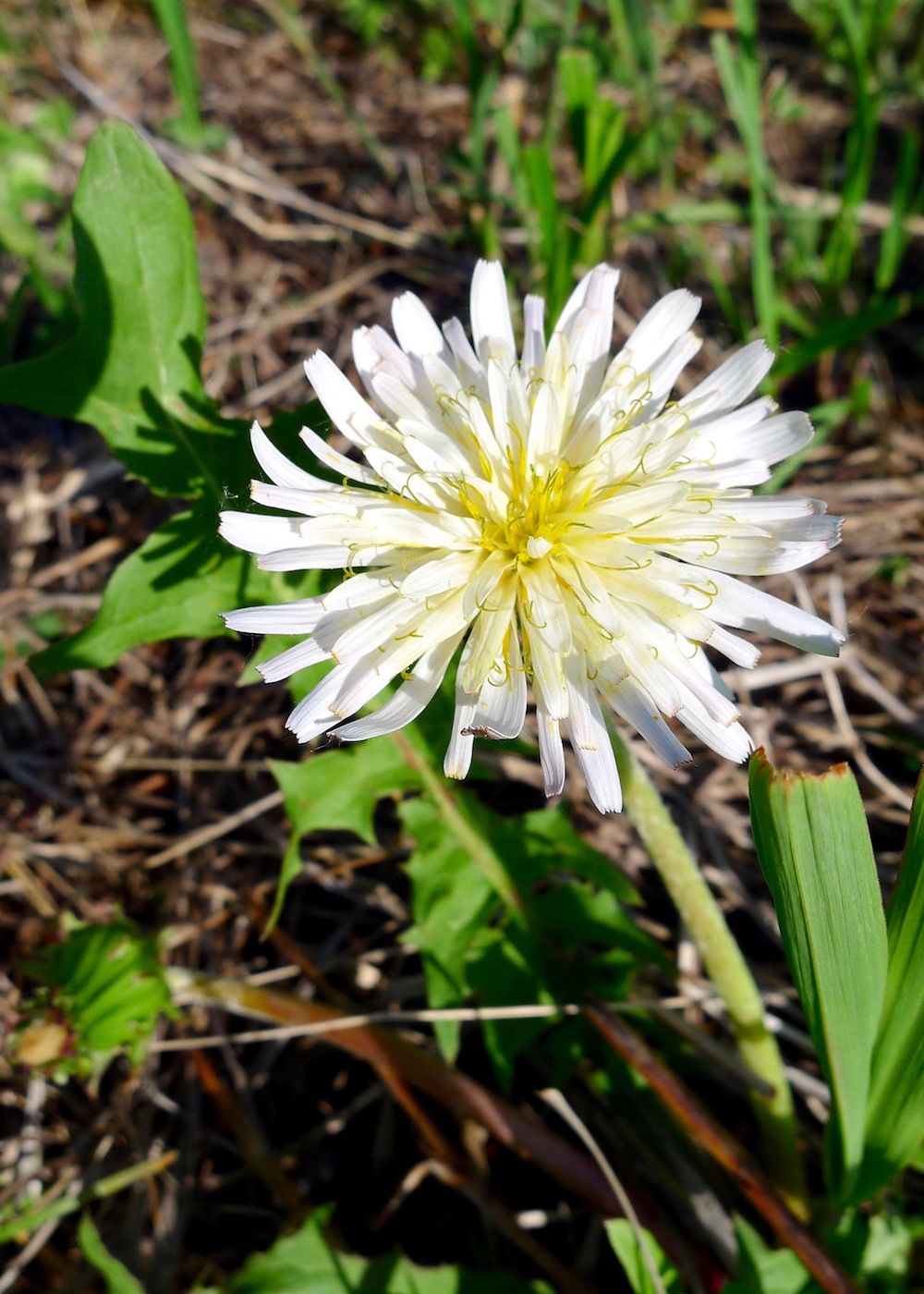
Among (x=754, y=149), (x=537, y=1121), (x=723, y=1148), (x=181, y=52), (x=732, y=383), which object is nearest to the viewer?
(x=732, y=383)

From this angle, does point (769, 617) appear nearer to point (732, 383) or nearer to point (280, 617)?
point (732, 383)

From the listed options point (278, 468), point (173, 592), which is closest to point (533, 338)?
point (278, 468)

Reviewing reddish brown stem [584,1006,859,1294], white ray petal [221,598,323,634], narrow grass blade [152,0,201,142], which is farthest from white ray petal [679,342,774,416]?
narrow grass blade [152,0,201,142]

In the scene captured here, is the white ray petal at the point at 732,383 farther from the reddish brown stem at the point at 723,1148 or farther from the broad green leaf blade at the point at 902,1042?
the reddish brown stem at the point at 723,1148

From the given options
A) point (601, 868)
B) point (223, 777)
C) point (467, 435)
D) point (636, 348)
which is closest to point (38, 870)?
point (223, 777)

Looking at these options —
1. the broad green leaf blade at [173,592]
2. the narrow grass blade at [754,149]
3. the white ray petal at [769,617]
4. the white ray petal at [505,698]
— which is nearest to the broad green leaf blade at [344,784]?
the broad green leaf blade at [173,592]

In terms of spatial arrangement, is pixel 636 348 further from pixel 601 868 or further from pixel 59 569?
pixel 59 569
